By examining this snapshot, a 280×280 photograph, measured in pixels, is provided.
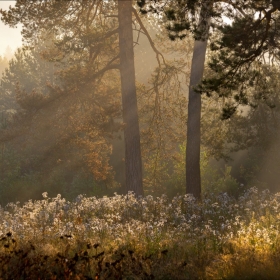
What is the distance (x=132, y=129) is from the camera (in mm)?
15883

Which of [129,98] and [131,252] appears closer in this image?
[131,252]

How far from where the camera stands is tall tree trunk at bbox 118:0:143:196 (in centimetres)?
1564

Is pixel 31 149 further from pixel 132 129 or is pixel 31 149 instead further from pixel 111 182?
pixel 132 129

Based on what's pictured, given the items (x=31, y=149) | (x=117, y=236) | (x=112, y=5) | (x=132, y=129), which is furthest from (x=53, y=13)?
(x=31, y=149)

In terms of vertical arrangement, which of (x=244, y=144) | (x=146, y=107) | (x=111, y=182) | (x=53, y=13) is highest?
(x=53, y=13)

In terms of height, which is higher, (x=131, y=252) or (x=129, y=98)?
(x=129, y=98)

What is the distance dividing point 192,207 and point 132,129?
557 centimetres

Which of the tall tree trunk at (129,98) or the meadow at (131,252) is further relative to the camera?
the tall tree trunk at (129,98)

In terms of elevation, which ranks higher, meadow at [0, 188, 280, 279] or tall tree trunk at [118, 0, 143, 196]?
tall tree trunk at [118, 0, 143, 196]

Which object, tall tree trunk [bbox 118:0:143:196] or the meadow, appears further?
tall tree trunk [bbox 118:0:143:196]

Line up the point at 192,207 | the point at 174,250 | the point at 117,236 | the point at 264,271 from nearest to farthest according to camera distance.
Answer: the point at 264,271 < the point at 174,250 < the point at 117,236 < the point at 192,207

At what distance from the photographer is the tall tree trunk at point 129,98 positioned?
616 inches

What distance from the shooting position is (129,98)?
52.0ft

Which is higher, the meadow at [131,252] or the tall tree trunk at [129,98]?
the tall tree trunk at [129,98]
